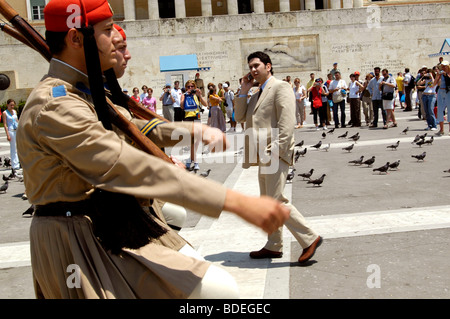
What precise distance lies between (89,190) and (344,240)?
413 centimetres

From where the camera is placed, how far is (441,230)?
19.4 feet

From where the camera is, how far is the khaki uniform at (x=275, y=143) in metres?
5.40

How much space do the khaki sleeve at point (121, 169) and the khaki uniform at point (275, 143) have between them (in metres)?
3.50

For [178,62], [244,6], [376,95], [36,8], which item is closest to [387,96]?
[376,95]

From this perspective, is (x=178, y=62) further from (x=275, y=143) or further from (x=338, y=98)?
(x=275, y=143)

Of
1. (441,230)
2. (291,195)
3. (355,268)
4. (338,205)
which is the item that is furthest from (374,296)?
(291,195)

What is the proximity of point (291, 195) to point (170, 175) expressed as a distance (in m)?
6.89

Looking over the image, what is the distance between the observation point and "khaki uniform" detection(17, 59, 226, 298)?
1.88 metres

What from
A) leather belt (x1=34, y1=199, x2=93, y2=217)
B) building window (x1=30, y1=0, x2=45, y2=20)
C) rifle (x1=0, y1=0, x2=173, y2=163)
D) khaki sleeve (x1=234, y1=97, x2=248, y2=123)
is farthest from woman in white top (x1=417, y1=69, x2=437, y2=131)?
building window (x1=30, y1=0, x2=45, y2=20)

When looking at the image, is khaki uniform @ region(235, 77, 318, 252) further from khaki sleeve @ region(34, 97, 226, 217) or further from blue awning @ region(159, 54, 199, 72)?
blue awning @ region(159, 54, 199, 72)

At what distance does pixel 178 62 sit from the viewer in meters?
35.5

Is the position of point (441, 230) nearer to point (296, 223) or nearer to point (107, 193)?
point (296, 223)

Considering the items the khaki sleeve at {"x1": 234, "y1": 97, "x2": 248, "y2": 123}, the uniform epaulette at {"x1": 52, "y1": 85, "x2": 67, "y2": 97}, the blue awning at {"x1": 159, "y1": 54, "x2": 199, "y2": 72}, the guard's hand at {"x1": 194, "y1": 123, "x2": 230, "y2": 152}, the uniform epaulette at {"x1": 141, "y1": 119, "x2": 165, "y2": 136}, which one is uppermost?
the blue awning at {"x1": 159, "y1": 54, "x2": 199, "y2": 72}

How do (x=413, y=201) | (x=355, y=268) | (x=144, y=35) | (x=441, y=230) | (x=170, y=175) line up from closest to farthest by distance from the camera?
(x=170, y=175) → (x=355, y=268) → (x=441, y=230) → (x=413, y=201) → (x=144, y=35)
